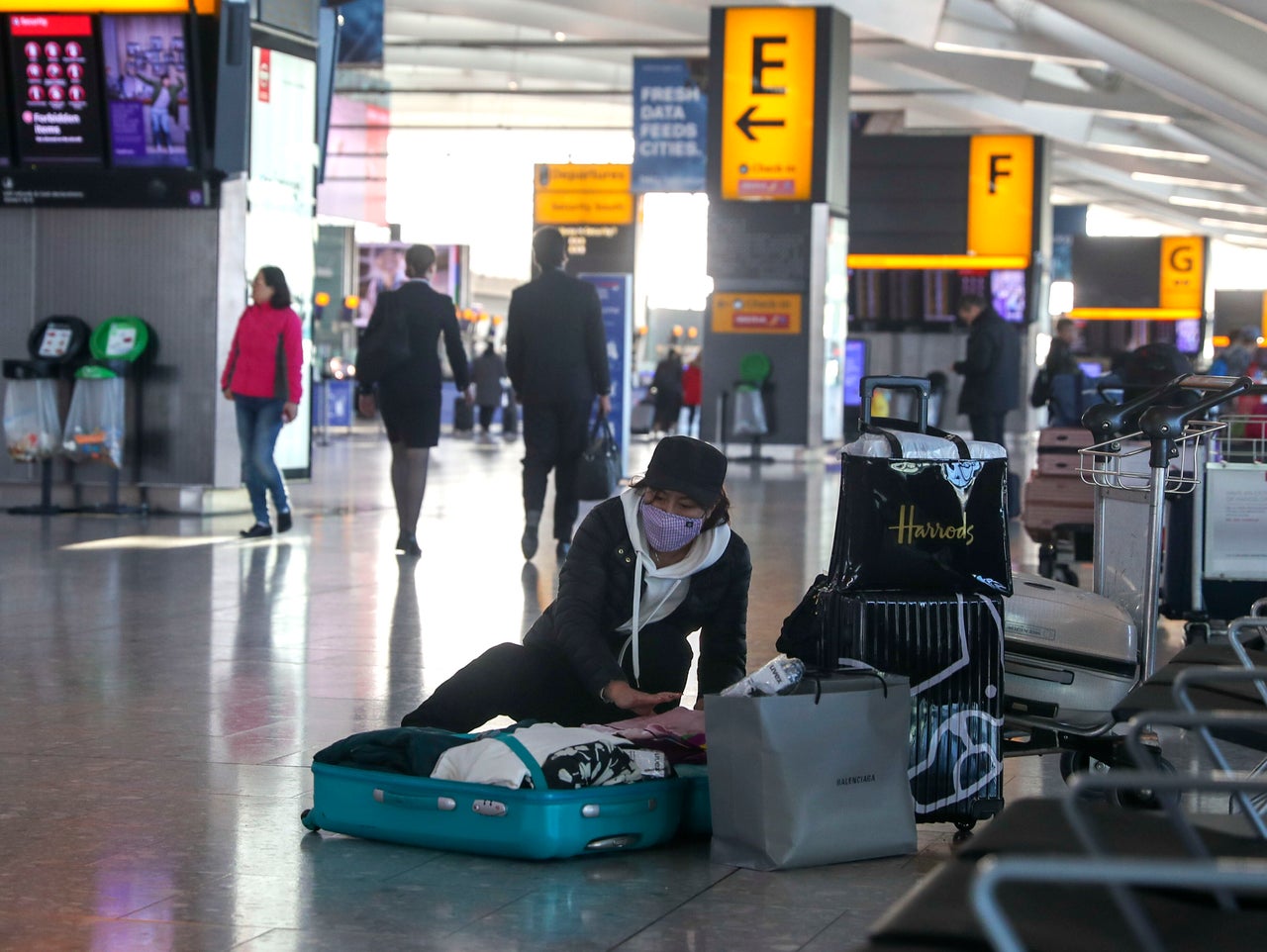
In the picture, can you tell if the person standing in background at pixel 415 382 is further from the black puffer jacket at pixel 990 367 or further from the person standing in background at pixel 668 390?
the person standing in background at pixel 668 390

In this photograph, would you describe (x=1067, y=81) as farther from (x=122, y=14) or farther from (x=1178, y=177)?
(x=122, y=14)

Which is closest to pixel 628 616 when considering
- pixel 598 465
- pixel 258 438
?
pixel 598 465

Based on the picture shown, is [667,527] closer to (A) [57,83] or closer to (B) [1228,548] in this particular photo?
(B) [1228,548]

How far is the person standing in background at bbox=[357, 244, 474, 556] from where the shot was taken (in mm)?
9602

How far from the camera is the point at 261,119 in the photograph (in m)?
12.4

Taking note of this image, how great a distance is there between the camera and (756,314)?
72.6ft

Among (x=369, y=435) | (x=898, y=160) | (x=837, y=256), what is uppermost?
(x=898, y=160)

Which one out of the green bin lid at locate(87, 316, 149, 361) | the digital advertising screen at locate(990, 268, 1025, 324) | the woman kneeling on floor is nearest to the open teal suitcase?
the woman kneeling on floor

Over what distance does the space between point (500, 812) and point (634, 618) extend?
30.8 inches

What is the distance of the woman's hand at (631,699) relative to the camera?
410 centimetres

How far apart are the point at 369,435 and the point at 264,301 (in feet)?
60.4

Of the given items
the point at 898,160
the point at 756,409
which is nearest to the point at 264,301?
the point at 756,409

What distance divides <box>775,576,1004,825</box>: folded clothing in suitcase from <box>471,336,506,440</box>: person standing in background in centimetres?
2432

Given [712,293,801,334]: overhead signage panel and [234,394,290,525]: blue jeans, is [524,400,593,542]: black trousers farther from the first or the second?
[712,293,801,334]: overhead signage panel
